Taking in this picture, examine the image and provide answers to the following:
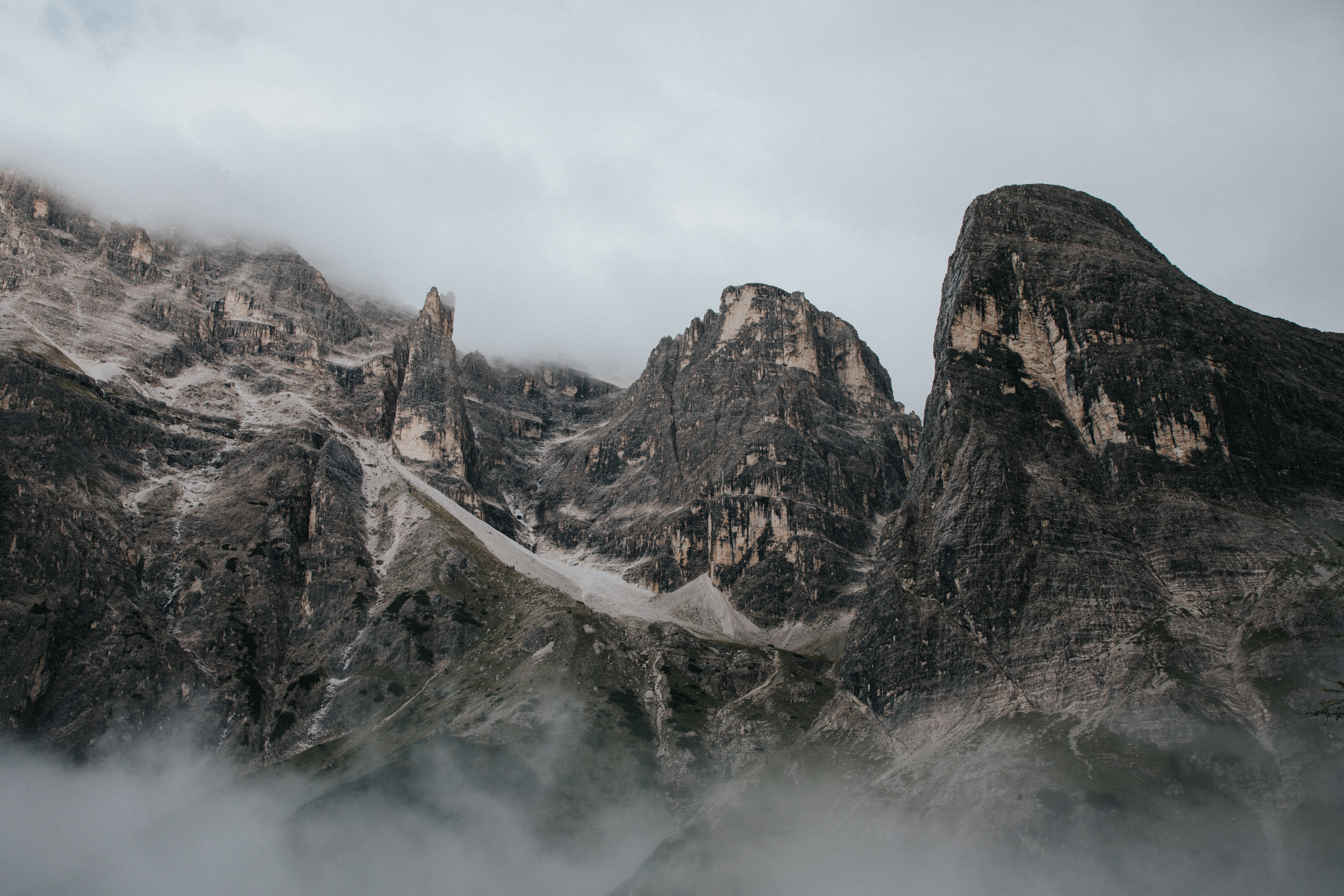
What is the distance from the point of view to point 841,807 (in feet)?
312

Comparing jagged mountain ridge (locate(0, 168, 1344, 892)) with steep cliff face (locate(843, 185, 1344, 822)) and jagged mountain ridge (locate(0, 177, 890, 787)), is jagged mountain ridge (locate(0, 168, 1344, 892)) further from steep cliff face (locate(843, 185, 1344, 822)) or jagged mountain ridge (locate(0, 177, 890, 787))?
jagged mountain ridge (locate(0, 177, 890, 787))

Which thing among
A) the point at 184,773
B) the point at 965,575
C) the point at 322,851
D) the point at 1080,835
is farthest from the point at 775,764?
the point at 184,773

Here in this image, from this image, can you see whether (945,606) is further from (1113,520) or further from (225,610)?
(225,610)

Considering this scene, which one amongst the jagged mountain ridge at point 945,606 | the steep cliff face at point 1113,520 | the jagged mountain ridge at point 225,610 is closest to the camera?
the steep cliff face at point 1113,520

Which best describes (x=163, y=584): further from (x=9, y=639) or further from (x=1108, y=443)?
(x=1108, y=443)

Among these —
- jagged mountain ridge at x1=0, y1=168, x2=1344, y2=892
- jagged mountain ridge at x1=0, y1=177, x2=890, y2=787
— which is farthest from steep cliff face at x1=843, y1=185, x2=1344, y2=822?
jagged mountain ridge at x1=0, y1=177, x2=890, y2=787

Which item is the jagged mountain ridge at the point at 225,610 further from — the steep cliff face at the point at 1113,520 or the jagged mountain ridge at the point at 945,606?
the steep cliff face at the point at 1113,520

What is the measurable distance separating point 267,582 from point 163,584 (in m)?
18.7

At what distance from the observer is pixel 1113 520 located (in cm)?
10100

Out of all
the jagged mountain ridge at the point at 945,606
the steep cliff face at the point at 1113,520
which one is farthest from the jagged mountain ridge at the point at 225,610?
the steep cliff face at the point at 1113,520

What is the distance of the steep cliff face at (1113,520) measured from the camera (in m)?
81.1

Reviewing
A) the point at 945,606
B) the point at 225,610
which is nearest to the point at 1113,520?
the point at 945,606

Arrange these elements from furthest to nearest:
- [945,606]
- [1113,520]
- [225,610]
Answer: [225,610], [945,606], [1113,520]

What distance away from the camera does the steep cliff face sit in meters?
81.1
